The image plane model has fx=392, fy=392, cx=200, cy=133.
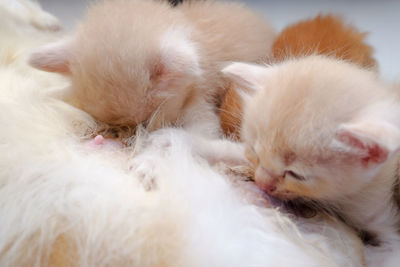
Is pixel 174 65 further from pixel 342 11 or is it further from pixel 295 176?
pixel 342 11

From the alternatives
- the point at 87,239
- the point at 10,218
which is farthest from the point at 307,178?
the point at 10,218

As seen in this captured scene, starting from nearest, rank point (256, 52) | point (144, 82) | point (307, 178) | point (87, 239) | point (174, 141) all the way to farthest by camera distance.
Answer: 1. point (87, 239)
2. point (307, 178)
3. point (174, 141)
4. point (144, 82)
5. point (256, 52)

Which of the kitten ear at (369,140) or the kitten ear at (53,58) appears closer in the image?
the kitten ear at (369,140)

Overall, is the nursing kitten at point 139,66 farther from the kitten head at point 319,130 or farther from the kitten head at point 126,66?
the kitten head at point 319,130

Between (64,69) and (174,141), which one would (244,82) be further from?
(64,69)

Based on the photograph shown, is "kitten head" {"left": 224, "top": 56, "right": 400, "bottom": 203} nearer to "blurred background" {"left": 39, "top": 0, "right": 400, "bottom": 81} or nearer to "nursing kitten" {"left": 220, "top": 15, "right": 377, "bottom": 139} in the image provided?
"nursing kitten" {"left": 220, "top": 15, "right": 377, "bottom": 139}

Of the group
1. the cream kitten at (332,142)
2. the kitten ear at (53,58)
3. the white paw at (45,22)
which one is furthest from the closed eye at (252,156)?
the white paw at (45,22)

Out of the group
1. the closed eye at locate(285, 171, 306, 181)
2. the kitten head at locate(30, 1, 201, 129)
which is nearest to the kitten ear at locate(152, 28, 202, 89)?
the kitten head at locate(30, 1, 201, 129)
